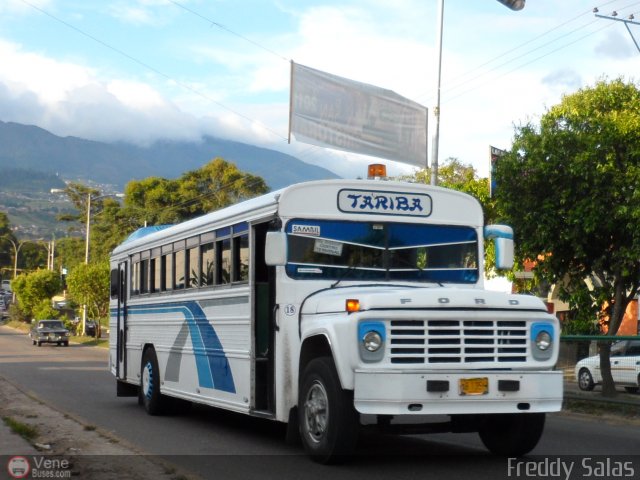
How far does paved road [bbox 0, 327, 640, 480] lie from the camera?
9.88 metres

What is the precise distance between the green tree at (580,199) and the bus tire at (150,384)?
8.64 metres

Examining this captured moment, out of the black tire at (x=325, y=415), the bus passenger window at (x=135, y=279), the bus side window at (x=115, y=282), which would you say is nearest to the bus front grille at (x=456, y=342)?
the black tire at (x=325, y=415)

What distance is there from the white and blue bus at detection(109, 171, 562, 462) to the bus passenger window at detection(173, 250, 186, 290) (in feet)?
0.30

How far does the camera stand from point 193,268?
561 inches

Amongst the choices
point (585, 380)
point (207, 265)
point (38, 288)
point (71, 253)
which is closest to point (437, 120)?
point (585, 380)

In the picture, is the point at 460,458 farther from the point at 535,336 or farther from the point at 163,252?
the point at 163,252

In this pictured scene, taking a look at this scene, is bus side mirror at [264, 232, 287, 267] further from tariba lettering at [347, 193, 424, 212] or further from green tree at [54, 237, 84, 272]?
green tree at [54, 237, 84, 272]

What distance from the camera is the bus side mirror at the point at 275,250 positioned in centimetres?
1066

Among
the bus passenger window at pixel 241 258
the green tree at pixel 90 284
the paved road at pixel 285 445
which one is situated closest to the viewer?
the paved road at pixel 285 445

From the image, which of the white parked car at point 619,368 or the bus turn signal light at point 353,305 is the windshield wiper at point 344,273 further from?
the white parked car at point 619,368

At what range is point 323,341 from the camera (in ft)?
33.7

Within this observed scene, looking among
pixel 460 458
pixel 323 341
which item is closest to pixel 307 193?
pixel 323 341

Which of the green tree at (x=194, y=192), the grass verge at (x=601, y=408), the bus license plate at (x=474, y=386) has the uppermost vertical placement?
the green tree at (x=194, y=192)

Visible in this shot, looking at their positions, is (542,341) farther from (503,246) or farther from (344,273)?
(344,273)
